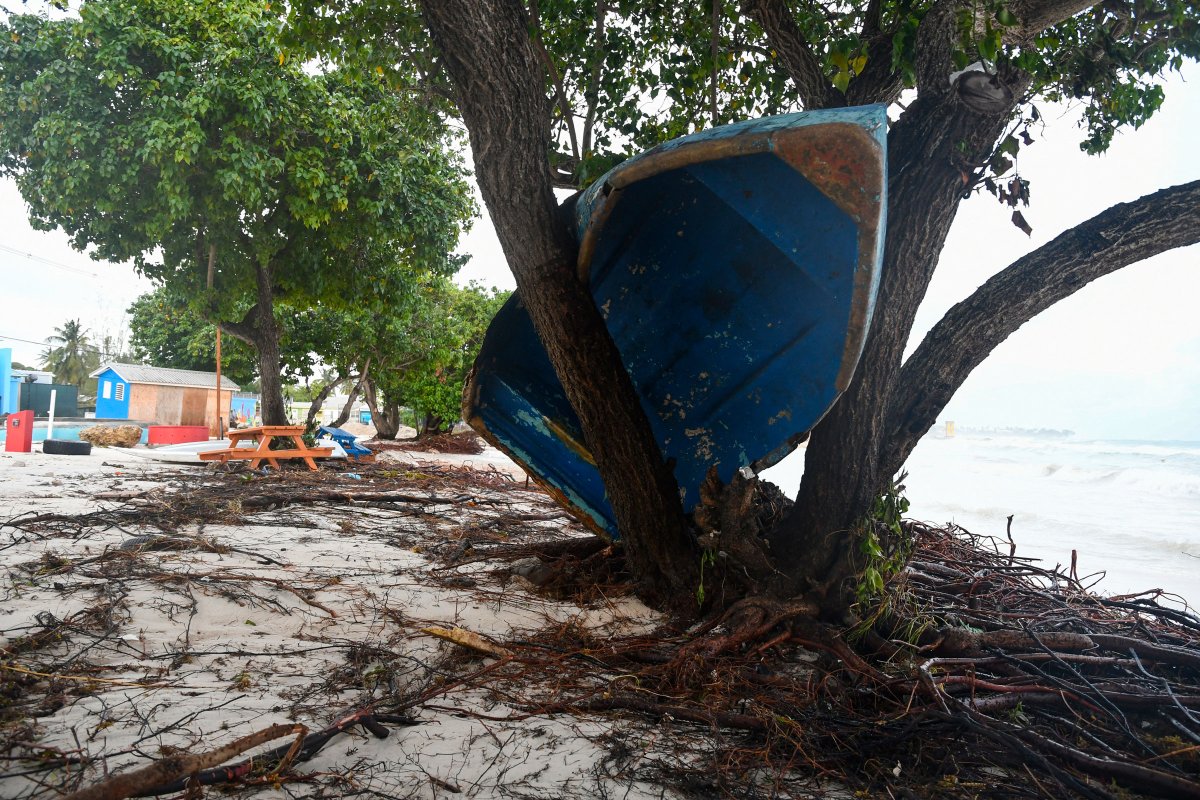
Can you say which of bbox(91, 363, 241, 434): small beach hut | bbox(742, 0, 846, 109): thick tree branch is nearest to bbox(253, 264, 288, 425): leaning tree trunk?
bbox(742, 0, 846, 109): thick tree branch

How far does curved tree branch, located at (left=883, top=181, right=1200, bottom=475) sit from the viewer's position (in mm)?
2705

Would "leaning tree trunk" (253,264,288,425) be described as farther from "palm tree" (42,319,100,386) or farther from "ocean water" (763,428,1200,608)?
"palm tree" (42,319,100,386)

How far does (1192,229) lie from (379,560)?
4368 millimetres

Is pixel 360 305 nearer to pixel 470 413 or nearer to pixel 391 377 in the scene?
pixel 391 377

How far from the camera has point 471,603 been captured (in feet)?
10.8

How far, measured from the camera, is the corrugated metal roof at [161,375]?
25.9 metres

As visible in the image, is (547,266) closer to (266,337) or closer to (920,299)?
(920,299)

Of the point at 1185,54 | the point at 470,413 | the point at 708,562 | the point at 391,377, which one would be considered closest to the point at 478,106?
the point at 470,413

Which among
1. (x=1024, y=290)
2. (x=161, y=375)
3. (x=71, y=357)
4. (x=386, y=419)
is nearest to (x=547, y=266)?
(x=1024, y=290)

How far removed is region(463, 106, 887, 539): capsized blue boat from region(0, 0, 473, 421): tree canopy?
208 inches

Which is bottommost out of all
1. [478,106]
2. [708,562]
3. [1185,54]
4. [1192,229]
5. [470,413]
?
[708,562]

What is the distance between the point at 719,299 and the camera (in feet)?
11.4

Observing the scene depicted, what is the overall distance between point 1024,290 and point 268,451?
975 cm

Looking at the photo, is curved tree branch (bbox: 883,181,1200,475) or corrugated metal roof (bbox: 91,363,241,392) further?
corrugated metal roof (bbox: 91,363,241,392)
